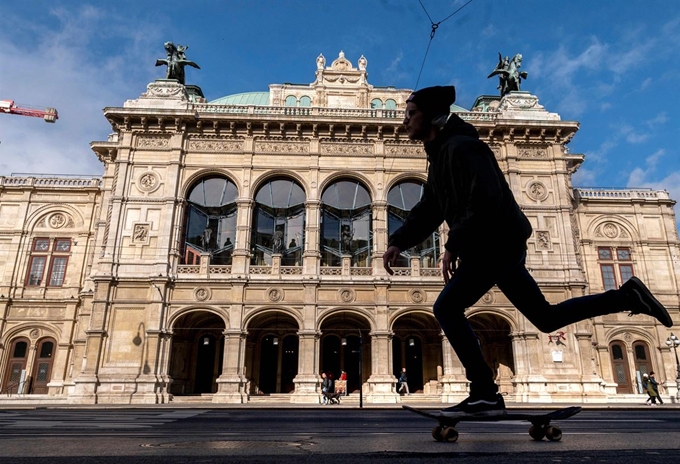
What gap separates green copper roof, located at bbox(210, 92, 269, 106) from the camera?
113 ft

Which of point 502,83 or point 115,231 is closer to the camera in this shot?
point 115,231

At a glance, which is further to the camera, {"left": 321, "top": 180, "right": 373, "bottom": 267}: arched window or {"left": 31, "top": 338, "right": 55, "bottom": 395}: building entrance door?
{"left": 31, "top": 338, "right": 55, "bottom": 395}: building entrance door

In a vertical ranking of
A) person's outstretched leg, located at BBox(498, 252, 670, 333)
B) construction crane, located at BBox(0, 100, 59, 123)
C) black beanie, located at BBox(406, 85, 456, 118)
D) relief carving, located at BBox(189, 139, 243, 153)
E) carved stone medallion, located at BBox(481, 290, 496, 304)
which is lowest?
person's outstretched leg, located at BBox(498, 252, 670, 333)

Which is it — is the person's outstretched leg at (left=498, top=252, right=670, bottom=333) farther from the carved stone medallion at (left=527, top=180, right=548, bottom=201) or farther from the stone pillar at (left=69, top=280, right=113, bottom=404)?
the carved stone medallion at (left=527, top=180, right=548, bottom=201)

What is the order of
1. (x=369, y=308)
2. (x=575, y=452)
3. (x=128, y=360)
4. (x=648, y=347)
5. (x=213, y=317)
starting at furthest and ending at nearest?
(x=648, y=347)
(x=213, y=317)
(x=369, y=308)
(x=128, y=360)
(x=575, y=452)

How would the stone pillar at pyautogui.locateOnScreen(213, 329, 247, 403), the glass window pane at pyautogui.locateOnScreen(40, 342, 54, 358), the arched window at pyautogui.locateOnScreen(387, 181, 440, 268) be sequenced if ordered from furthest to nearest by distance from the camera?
the glass window pane at pyautogui.locateOnScreen(40, 342, 54, 358) < the arched window at pyautogui.locateOnScreen(387, 181, 440, 268) < the stone pillar at pyautogui.locateOnScreen(213, 329, 247, 403)

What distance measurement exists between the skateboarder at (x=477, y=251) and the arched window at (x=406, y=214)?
2219 centimetres

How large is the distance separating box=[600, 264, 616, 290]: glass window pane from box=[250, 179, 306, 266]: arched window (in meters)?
19.1

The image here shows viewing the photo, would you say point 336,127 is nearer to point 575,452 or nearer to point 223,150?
point 223,150

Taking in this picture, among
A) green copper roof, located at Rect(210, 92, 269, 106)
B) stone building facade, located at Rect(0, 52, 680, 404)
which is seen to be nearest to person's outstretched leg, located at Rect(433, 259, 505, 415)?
stone building facade, located at Rect(0, 52, 680, 404)

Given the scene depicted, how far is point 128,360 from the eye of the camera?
72.0ft

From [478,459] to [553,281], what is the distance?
24.4m

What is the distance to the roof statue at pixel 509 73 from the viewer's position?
2856 cm

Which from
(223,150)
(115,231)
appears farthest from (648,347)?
(115,231)
